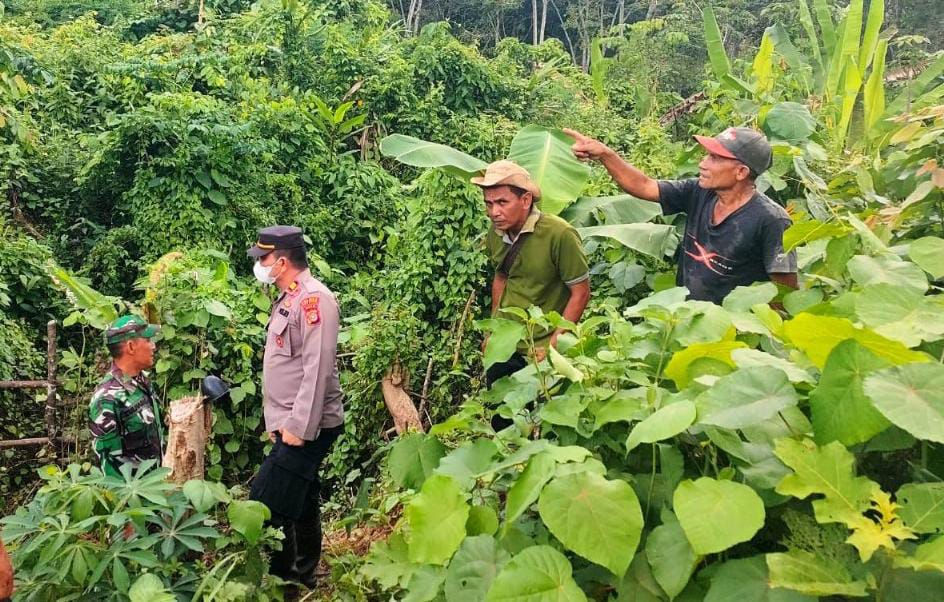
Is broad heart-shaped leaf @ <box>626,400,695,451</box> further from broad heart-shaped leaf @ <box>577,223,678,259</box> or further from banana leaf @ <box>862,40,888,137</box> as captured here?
banana leaf @ <box>862,40,888,137</box>

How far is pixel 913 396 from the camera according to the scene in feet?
3.68

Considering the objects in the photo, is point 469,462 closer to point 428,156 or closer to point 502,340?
point 502,340

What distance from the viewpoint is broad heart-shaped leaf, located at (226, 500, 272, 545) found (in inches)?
105

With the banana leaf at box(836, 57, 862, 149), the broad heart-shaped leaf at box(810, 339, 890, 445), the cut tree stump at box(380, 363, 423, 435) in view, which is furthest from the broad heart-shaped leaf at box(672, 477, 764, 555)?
the banana leaf at box(836, 57, 862, 149)

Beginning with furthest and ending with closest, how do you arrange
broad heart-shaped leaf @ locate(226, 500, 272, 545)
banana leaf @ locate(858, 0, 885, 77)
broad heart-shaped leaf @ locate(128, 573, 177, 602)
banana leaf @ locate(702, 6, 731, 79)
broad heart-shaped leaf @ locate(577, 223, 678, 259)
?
1. banana leaf @ locate(702, 6, 731, 79)
2. banana leaf @ locate(858, 0, 885, 77)
3. broad heart-shaped leaf @ locate(577, 223, 678, 259)
4. broad heart-shaped leaf @ locate(226, 500, 272, 545)
5. broad heart-shaped leaf @ locate(128, 573, 177, 602)

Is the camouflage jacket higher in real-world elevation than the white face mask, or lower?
lower

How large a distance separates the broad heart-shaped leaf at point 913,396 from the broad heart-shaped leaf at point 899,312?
0.12 m

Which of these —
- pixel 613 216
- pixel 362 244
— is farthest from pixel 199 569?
pixel 362 244

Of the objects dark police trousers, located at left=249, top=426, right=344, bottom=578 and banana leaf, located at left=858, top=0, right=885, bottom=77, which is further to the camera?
banana leaf, located at left=858, top=0, right=885, bottom=77

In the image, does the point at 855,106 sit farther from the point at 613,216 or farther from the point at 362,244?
the point at 362,244

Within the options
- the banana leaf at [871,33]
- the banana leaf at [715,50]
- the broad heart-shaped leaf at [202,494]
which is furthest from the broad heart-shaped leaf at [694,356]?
the banana leaf at [715,50]

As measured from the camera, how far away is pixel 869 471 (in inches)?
51.5

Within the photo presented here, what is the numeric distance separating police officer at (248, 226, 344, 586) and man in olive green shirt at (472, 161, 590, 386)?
29.4 inches

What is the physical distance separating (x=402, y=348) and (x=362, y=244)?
3508 millimetres
